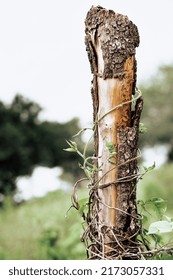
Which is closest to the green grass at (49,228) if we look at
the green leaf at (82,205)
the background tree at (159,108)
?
the green leaf at (82,205)

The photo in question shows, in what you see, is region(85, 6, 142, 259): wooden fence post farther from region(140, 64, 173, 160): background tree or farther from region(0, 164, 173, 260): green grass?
region(140, 64, 173, 160): background tree

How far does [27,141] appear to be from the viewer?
21703 millimetres

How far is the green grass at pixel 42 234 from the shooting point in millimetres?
4402

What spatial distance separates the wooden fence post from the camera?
1585 millimetres

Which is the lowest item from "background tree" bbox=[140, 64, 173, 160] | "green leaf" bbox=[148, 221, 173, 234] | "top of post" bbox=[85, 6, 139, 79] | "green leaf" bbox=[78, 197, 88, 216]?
"green leaf" bbox=[148, 221, 173, 234]

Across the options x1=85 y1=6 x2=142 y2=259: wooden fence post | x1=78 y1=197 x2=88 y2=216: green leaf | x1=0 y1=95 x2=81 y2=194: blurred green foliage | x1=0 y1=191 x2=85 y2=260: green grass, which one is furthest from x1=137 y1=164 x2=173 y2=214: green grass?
x1=0 y1=95 x2=81 y2=194: blurred green foliage

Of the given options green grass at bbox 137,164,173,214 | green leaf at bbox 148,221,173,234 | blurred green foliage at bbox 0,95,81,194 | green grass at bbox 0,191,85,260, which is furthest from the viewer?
blurred green foliage at bbox 0,95,81,194

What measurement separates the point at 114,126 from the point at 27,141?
20.2 metres

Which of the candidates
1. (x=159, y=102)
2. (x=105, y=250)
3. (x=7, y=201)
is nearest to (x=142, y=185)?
(x=7, y=201)

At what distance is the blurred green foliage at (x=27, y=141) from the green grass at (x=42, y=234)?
9766 millimetres

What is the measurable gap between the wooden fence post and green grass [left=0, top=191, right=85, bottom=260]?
1334 mm

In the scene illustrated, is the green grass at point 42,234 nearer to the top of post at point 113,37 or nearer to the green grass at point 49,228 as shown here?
the green grass at point 49,228

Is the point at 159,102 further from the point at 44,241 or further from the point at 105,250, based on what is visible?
the point at 105,250
